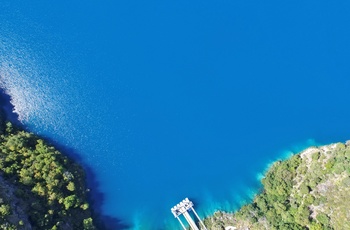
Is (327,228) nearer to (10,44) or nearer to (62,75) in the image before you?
(62,75)

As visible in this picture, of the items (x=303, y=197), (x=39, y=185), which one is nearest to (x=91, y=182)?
(x=39, y=185)

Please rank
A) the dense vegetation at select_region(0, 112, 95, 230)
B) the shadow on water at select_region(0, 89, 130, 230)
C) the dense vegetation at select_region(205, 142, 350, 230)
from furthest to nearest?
the shadow on water at select_region(0, 89, 130, 230)
the dense vegetation at select_region(205, 142, 350, 230)
the dense vegetation at select_region(0, 112, 95, 230)

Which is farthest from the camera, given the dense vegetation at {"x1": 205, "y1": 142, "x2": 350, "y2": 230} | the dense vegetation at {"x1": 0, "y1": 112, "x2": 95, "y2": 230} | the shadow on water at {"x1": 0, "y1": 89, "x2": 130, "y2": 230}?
the shadow on water at {"x1": 0, "y1": 89, "x2": 130, "y2": 230}

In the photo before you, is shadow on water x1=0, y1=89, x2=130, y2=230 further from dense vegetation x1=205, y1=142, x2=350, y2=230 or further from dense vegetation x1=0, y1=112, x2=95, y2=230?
dense vegetation x1=205, y1=142, x2=350, y2=230

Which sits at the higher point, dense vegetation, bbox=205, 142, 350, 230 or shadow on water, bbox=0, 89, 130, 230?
shadow on water, bbox=0, 89, 130, 230

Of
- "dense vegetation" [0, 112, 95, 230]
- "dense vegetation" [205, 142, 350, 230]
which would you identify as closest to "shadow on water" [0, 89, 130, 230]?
"dense vegetation" [0, 112, 95, 230]

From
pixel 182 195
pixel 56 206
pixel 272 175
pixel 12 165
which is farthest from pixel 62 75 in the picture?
pixel 272 175

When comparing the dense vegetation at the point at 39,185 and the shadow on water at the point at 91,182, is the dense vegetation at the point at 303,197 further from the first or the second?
the dense vegetation at the point at 39,185

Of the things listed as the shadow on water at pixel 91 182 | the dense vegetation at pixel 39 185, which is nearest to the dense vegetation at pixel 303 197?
the shadow on water at pixel 91 182
